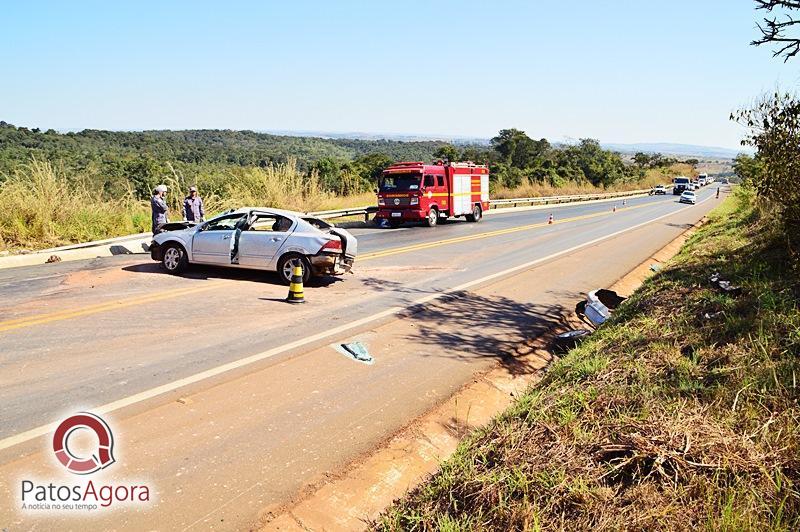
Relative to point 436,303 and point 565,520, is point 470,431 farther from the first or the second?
point 436,303

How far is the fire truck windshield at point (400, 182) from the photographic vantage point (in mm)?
24375

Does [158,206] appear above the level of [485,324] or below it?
above

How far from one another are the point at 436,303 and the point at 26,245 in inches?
435

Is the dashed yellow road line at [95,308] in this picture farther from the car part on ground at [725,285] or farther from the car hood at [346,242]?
the car part on ground at [725,285]

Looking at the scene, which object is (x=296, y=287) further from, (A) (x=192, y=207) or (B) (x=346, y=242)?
(A) (x=192, y=207)

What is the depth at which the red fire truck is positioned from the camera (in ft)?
79.2

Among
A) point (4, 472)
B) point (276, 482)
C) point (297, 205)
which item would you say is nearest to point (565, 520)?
point (276, 482)

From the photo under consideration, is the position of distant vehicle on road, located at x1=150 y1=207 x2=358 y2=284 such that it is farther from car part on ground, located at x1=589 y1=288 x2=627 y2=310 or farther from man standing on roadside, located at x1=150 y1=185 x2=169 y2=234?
car part on ground, located at x1=589 y1=288 x2=627 y2=310

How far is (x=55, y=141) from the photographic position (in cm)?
8112

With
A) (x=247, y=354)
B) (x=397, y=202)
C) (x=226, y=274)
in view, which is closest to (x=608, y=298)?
(x=247, y=354)

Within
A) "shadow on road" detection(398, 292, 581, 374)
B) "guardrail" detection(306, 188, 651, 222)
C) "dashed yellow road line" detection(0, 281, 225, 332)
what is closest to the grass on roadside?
"guardrail" detection(306, 188, 651, 222)

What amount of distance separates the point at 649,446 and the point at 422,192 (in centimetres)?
2128

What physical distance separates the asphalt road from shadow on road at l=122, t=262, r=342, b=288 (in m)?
0.08

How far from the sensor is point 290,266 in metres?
10.9
